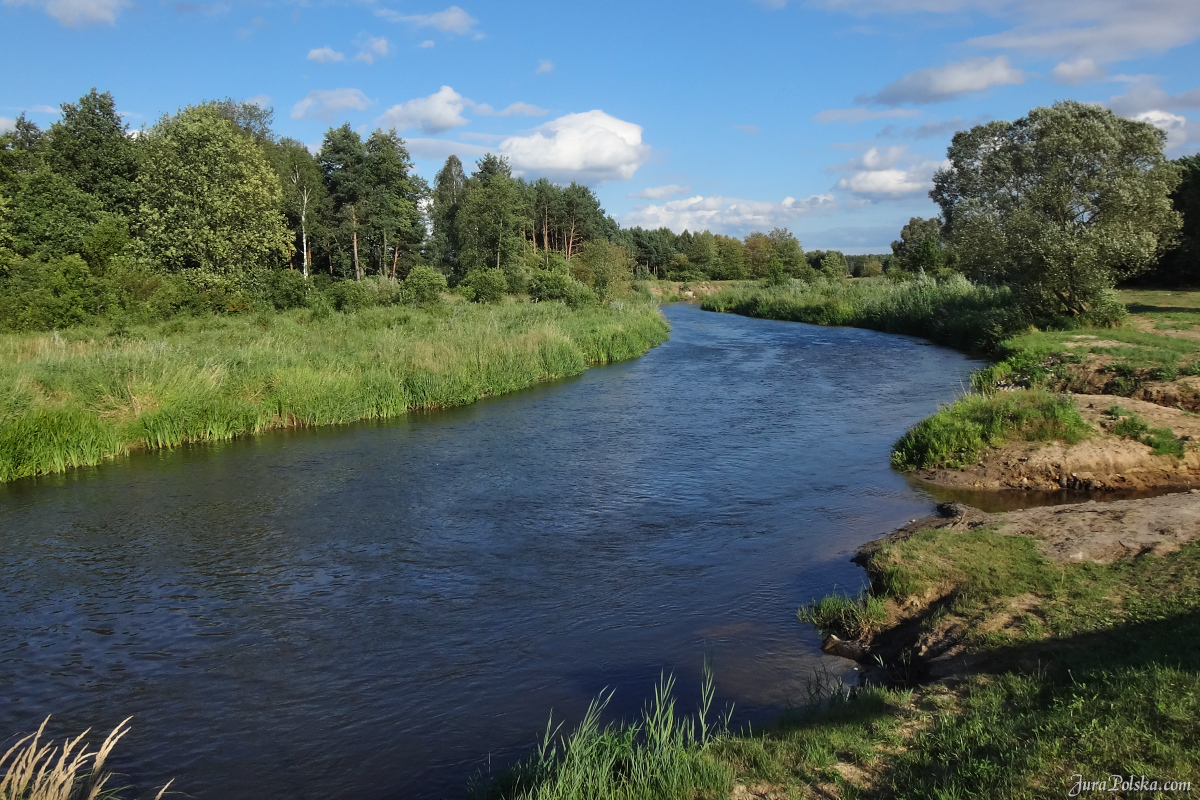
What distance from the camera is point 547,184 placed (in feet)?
261

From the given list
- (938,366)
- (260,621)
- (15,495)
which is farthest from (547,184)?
(260,621)

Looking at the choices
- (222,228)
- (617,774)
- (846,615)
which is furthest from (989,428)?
(222,228)

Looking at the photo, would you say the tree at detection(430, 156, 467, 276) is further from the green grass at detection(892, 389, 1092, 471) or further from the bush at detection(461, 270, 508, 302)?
the green grass at detection(892, 389, 1092, 471)

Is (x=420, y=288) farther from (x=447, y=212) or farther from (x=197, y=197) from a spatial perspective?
(x=447, y=212)

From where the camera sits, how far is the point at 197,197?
38.5 meters

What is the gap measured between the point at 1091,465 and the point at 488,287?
33.3 meters

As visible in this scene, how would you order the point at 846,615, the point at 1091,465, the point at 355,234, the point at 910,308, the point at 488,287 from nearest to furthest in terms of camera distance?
the point at 846,615 → the point at 1091,465 → the point at 910,308 → the point at 488,287 → the point at 355,234

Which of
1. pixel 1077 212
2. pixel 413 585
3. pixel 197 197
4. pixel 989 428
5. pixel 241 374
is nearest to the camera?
pixel 413 585

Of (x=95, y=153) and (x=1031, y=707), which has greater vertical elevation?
(x=95, y=153)

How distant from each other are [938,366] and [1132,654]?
23.3 metres

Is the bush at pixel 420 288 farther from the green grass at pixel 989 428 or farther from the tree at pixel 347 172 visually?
the green grass at pixel 989 428

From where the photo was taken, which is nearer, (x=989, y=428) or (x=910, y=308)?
(x=989, y=428)

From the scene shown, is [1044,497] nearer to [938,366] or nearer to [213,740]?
[213,740]

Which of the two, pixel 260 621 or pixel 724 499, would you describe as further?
pixel 724 499
